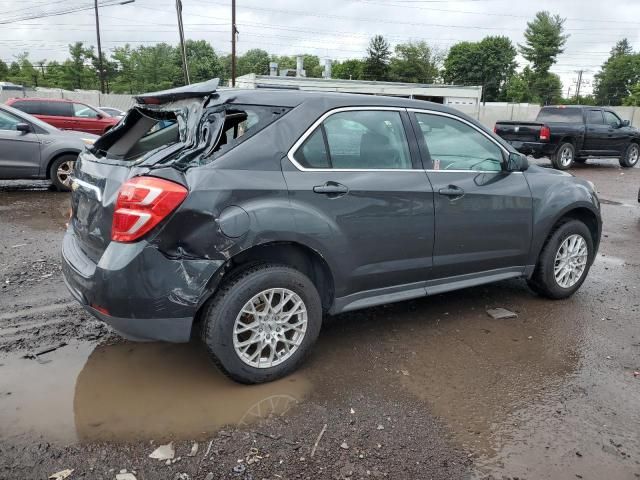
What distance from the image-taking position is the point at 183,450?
8.74 feet

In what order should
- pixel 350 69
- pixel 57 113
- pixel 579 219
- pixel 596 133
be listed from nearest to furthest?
1. pixel 579 219
2. pixel 57 113
3. pixel 596 133
4. pixel 350 69

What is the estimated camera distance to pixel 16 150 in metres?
8.90

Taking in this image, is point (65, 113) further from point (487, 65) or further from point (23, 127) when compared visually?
point (487, 65)

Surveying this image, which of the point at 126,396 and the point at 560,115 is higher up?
the point at 560,115

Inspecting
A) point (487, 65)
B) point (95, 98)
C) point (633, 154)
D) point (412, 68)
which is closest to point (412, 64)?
point (412, 68)

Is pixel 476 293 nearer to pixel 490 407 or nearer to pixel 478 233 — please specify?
pixel 478 233

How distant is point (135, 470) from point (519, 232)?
3311mm

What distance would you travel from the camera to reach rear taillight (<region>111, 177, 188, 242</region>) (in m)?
2.82

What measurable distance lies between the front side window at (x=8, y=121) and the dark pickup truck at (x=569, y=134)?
12.2m

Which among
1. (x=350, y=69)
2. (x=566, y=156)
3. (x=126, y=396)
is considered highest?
(x=350, y=69)

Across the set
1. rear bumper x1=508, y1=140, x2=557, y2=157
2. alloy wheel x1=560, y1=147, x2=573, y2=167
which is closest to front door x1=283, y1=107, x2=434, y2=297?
rear bumper x1=508, y1=140, x2=557, y2=157

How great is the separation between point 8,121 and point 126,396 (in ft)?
25.4

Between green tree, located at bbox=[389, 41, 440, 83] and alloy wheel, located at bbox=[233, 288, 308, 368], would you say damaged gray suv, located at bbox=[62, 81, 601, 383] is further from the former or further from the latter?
green tree, located at bbox=[389, 41, 440, 83]

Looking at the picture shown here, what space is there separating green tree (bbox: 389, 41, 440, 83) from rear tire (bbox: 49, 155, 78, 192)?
79.4m
